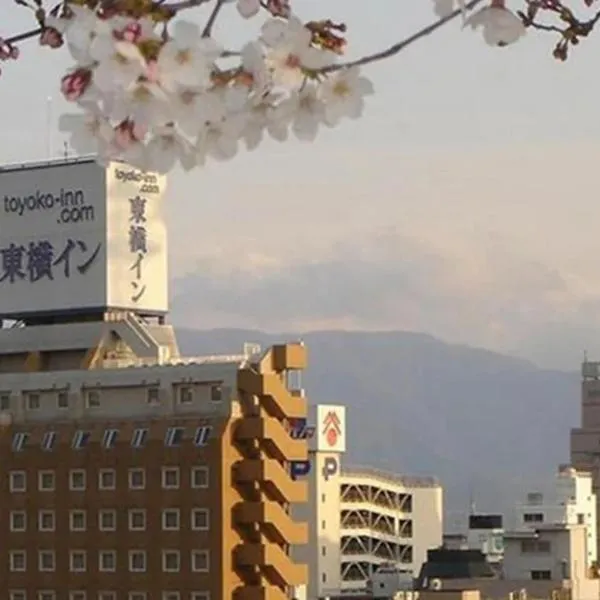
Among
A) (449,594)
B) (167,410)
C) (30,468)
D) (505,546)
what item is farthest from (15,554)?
(505,546)

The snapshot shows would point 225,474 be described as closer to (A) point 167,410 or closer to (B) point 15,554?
(A) point 167,410

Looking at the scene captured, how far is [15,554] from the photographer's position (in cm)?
6188

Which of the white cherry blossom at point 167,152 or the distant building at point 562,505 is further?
the distant building at point 562,505

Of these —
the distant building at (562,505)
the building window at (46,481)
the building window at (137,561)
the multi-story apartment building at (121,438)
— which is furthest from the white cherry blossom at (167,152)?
the distant building at (562,505)

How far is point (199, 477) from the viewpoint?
5744 cm

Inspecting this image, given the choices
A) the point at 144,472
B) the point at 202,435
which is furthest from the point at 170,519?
the point at 202,435

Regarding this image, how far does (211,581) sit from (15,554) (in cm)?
768

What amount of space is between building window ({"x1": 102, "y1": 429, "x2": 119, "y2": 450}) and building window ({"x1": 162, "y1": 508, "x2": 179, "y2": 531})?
256 centimetres

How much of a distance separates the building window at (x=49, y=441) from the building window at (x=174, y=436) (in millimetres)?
4177

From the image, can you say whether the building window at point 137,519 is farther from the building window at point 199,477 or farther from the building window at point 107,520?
the building window at point 199,477

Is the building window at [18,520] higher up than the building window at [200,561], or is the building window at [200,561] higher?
the building window at [18,520]

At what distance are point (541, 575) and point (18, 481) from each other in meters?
23.5

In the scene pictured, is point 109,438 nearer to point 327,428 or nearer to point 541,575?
point 541,575

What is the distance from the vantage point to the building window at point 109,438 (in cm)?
5981
